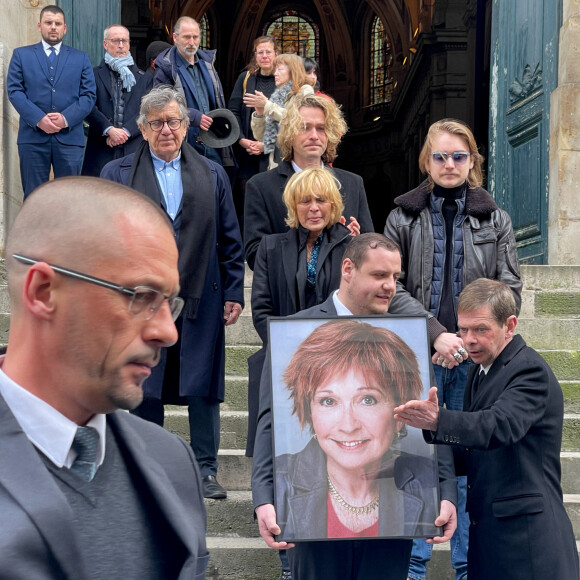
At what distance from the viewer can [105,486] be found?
152 cm

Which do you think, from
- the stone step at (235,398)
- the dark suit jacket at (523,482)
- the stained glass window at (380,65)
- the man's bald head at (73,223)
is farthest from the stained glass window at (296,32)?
the man's bald head at (73,223)

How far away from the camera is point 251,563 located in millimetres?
4504

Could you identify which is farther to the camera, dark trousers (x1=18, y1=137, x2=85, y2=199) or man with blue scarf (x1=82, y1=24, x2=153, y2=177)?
man with blue scarf (x1=82, y1=24, x2=153, y2=177)

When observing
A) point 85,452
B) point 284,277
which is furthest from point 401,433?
point 85,452

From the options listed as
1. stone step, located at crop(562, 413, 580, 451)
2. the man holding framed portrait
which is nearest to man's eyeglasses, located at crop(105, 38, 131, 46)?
stone step, located at crop(562, 413, 580, 451)

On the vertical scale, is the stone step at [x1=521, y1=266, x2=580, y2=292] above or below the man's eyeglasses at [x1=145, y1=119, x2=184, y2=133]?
below

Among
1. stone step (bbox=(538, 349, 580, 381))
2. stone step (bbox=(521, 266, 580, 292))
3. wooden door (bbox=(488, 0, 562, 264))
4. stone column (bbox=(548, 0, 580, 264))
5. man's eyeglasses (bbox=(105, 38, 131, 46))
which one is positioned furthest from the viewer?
wooden door (bbox=(488, 0, 562, 264))

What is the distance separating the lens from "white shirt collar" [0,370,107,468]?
1.47 meters

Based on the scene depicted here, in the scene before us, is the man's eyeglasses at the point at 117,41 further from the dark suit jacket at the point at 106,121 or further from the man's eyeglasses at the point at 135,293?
the man's eyeglasses at the point at 135,293

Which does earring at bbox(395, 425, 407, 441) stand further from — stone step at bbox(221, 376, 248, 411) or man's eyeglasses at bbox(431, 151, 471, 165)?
stone step at bbox(221, 376, 248, 411)

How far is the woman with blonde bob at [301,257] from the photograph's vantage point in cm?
429

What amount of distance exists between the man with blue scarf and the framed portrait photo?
4.05 m

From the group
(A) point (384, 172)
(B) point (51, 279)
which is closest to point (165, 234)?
(B) point (51, 279)

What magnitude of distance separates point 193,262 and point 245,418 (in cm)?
104
